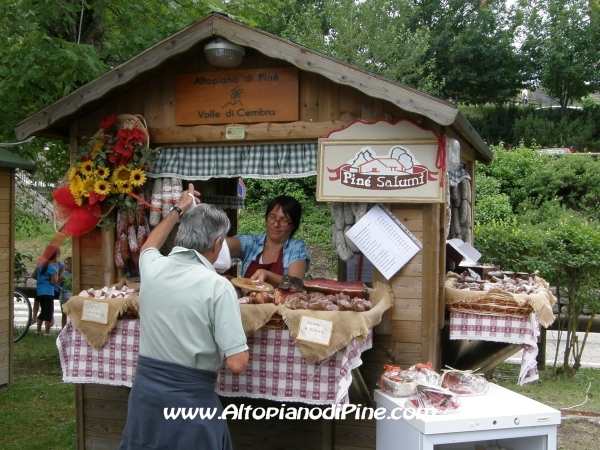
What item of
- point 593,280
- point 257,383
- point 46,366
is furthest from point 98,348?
point 593,280

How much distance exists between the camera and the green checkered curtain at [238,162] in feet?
15.3

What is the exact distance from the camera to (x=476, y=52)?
28.1 metres

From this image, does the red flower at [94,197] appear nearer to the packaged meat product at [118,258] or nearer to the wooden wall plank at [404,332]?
the packaged meat product at [118,258]

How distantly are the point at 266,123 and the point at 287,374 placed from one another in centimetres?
187

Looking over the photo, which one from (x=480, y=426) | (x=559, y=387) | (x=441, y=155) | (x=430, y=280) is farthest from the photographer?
(x=559, y=387)

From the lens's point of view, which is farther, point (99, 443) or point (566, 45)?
point (566, 45)

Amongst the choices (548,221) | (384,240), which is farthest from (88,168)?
(548,221)

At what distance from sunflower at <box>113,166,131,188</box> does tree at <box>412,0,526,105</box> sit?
984 inches

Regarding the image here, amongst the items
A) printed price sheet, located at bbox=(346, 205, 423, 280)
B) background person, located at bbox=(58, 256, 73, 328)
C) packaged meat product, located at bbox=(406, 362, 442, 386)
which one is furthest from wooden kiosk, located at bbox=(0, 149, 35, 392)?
packaged meat product, located at bbox=(406, 362, 442, 386)

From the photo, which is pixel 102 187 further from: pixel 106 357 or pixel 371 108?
pixel 371 108

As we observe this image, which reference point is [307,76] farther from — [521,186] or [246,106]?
[521,186]

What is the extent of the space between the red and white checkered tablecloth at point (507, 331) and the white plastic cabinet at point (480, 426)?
52cm

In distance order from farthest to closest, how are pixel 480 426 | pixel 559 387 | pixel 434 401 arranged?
pixel 559 387, pixel 434 401, pixel 480 426

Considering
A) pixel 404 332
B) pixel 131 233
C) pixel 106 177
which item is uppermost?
pixel 106 177
